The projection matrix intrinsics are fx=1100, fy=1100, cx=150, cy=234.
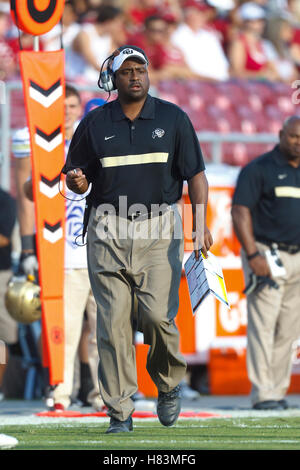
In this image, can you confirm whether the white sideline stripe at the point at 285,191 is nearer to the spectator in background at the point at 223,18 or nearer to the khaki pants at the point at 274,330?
the khaki pants at the point at 274,330

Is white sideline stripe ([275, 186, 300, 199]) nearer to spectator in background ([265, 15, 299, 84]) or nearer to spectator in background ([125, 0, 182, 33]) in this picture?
spectator in background ([125, 0, 182, 33])

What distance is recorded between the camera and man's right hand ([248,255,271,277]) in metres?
8.28

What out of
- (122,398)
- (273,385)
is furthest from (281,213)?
(122,398)

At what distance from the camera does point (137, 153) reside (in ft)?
19.3

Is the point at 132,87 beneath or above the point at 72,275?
above

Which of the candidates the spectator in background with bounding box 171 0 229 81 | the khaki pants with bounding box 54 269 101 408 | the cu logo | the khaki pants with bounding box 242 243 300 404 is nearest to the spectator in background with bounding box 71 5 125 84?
the spectator in background with bounding box 171 0 229 81

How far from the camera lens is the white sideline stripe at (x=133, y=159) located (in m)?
5.87

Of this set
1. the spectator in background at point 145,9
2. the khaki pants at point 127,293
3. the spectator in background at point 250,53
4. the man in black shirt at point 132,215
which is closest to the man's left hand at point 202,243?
the man in black shirt at point 132,215

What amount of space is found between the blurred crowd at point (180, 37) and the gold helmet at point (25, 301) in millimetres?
A: 4247

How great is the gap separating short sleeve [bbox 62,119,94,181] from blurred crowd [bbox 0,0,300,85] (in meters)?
5.65

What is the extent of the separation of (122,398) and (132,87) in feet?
5.49

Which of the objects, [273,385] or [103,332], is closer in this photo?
[103,332]

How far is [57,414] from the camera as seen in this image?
7.27 m

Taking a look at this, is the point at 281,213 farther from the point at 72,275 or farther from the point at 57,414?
the point at 57,414
